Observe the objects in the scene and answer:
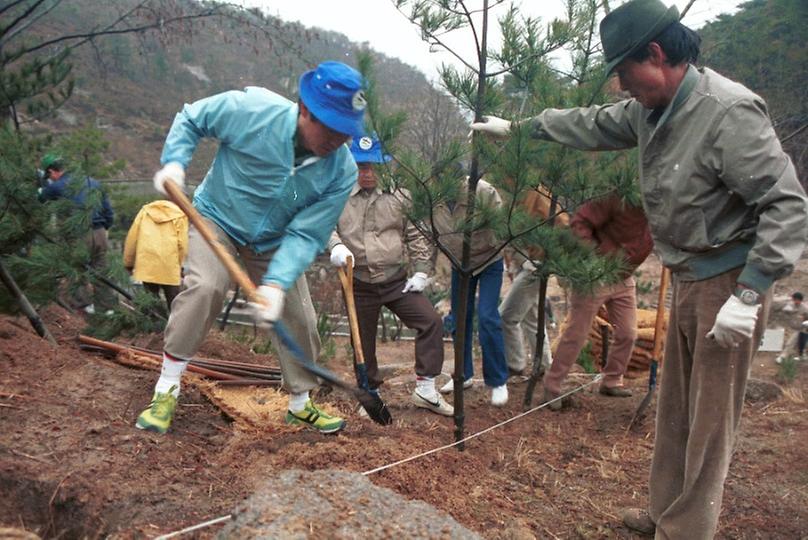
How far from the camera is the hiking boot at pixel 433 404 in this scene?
4.20 metres

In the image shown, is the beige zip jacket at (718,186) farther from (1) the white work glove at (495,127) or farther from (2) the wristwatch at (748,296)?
(1) the white work glove at (495,127)

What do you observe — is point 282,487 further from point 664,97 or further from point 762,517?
point 762,517

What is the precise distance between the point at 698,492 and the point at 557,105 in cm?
177

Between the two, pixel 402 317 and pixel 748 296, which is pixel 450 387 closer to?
pixel 402 317

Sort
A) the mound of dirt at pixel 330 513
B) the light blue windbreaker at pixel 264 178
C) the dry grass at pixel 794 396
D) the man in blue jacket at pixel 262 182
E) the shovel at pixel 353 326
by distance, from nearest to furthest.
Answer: the mound of dirt at pixel 330 513, the man in blue jacket at pixel 262 182, the light blue windbreaker at pixel 264 178, the shovel at pixel 353 326, the dry grass at pixel 794 396

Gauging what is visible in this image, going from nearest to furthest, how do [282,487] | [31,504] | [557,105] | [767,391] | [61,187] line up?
[282,487] < [31,504] < [557,105] < [61,187] < [767,391]

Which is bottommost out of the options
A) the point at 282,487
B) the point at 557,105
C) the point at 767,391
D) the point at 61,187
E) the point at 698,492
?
the point at 767,391

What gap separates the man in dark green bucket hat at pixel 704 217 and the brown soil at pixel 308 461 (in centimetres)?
66

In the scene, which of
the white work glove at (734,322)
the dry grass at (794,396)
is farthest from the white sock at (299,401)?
the dry grass at (794,396)

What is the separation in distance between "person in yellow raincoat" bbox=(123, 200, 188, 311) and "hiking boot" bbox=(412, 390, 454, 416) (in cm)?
196

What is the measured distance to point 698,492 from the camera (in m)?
2.43

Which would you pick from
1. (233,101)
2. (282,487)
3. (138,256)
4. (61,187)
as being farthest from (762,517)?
(61,187)

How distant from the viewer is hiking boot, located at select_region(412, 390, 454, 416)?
4.20 metres

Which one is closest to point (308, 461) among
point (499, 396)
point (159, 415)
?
point (159, 415)
